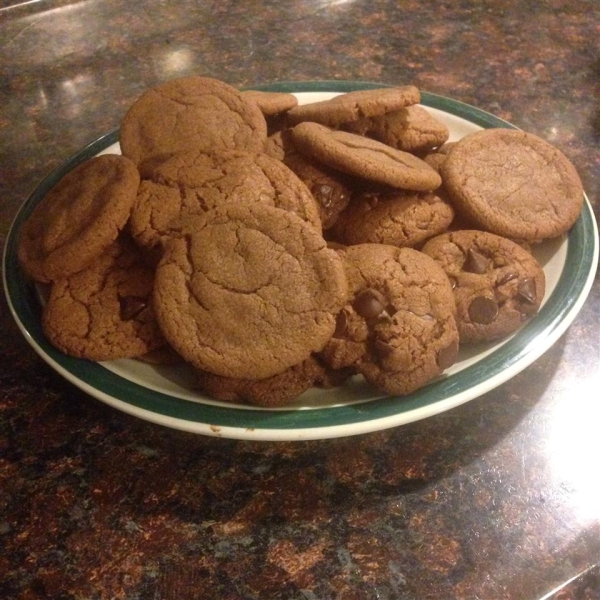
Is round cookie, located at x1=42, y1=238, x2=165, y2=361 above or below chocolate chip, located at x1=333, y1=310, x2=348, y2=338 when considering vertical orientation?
above

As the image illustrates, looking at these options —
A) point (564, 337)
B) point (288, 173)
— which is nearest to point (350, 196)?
point (288, 173)

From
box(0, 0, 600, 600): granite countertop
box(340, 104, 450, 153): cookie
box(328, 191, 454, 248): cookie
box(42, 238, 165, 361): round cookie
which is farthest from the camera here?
box(340, 104, 450, 153): cookie

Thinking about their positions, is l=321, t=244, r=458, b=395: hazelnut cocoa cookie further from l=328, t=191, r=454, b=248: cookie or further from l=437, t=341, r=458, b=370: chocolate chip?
l=328, t=191, r=454, b=248: cookie

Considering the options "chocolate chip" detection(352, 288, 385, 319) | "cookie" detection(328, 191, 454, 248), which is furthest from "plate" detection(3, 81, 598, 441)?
"cookie" detection(328, 191, 454, 248)

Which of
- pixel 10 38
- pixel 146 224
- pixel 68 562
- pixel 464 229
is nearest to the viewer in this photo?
pixel 68 562

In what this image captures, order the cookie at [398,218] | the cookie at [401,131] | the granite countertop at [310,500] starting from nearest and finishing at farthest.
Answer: the granite countertop at [310,500]
the cookie at [398,218]
the cookie at [401,131]

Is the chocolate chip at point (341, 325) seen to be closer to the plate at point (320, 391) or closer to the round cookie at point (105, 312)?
the plate at point (320, 391)

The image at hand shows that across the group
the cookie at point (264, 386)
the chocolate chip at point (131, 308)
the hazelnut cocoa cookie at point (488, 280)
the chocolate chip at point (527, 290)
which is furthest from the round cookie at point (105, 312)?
the chocolate chip at point (527, 290)

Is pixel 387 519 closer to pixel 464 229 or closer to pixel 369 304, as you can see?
pixel 369 304
